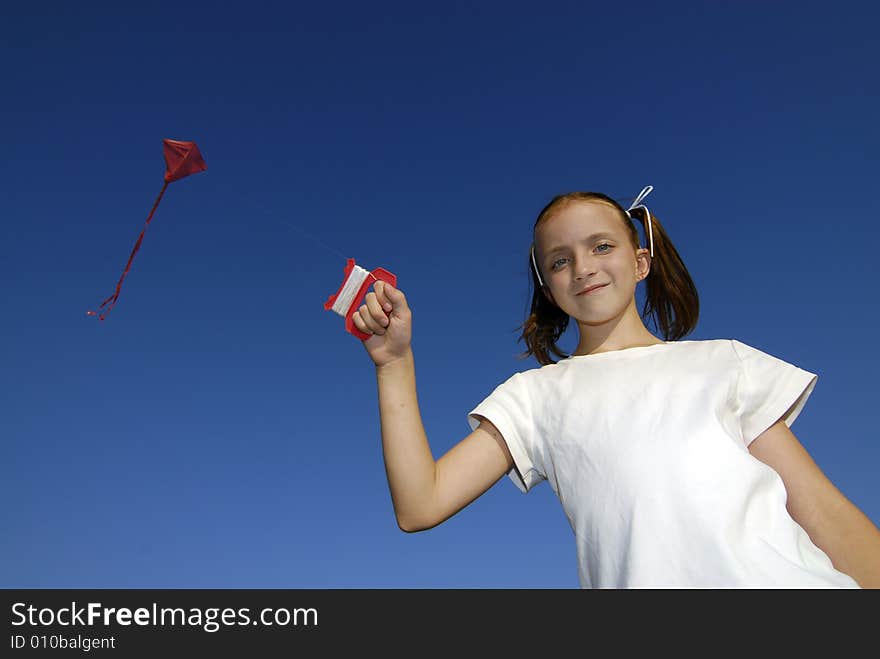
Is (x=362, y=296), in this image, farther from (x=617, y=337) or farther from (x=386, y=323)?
(x=617, y=337)

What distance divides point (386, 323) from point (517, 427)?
20.3 inches

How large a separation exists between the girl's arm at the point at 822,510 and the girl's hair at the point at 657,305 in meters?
0.81

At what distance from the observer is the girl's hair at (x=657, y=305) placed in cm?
285

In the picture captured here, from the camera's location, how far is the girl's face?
7.96 ft

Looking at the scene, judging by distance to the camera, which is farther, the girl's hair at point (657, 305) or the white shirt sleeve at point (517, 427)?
the girl's hair at point (657, 305)

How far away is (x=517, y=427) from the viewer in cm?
222

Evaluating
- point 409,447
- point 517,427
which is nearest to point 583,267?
point 517,427

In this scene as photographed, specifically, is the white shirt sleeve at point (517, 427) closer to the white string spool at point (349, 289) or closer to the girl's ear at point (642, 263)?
the white string spool at point (349, 289)

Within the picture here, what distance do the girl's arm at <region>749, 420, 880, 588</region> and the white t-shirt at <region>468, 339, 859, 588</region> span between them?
68 millimetres

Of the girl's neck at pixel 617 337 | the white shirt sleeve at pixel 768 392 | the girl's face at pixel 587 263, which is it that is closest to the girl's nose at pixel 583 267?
the girl's face at pixel 587 263

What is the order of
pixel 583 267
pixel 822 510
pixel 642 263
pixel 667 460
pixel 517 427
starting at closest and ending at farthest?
pixel 667 460 < pixel 822 510 < pixel 517 427 < pixel 583 267 < pixel 642 263

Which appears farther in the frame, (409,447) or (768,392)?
(768,392)

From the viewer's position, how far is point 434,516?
80.0 inches
